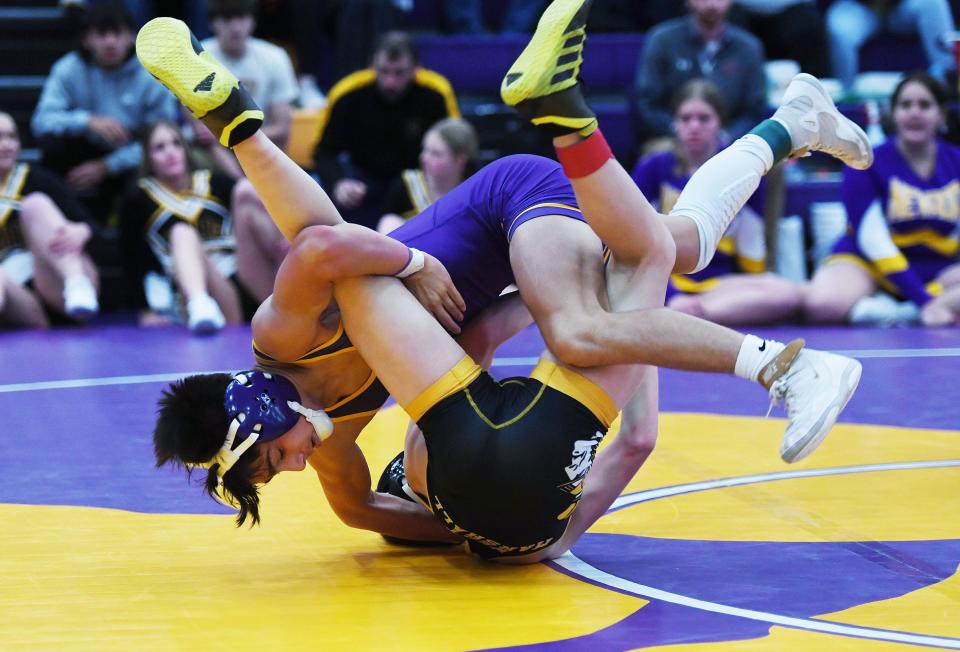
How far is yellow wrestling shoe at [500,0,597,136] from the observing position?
2.90 meters

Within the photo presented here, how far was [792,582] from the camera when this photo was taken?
289 cm

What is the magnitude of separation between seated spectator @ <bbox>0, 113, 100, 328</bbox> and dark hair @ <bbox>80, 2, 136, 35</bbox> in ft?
2.70

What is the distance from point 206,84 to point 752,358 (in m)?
1.30

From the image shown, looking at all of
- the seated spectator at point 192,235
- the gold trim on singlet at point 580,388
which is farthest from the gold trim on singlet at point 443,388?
the seated spectator at point 192,235

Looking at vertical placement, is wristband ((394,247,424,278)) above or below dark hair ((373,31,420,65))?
below

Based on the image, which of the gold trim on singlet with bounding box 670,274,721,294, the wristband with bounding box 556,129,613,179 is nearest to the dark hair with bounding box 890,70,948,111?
the gold trim on singlet with bounding box 670,274,721,294

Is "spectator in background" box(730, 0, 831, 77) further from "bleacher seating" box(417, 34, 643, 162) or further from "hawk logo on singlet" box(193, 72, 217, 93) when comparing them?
"hawk logo on singlet" box(193, 72, 217, 93)

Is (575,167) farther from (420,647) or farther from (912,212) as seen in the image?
(912,212)

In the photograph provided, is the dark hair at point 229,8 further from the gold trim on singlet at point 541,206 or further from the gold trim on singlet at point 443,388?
the gold trim on singlet at point 443,388

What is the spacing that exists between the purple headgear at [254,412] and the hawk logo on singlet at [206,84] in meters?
0.61

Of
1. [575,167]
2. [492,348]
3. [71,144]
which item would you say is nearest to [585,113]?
[575,167]

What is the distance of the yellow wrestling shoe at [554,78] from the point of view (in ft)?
9.53

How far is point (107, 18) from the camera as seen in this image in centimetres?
754

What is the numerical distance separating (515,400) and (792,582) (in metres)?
0.68
